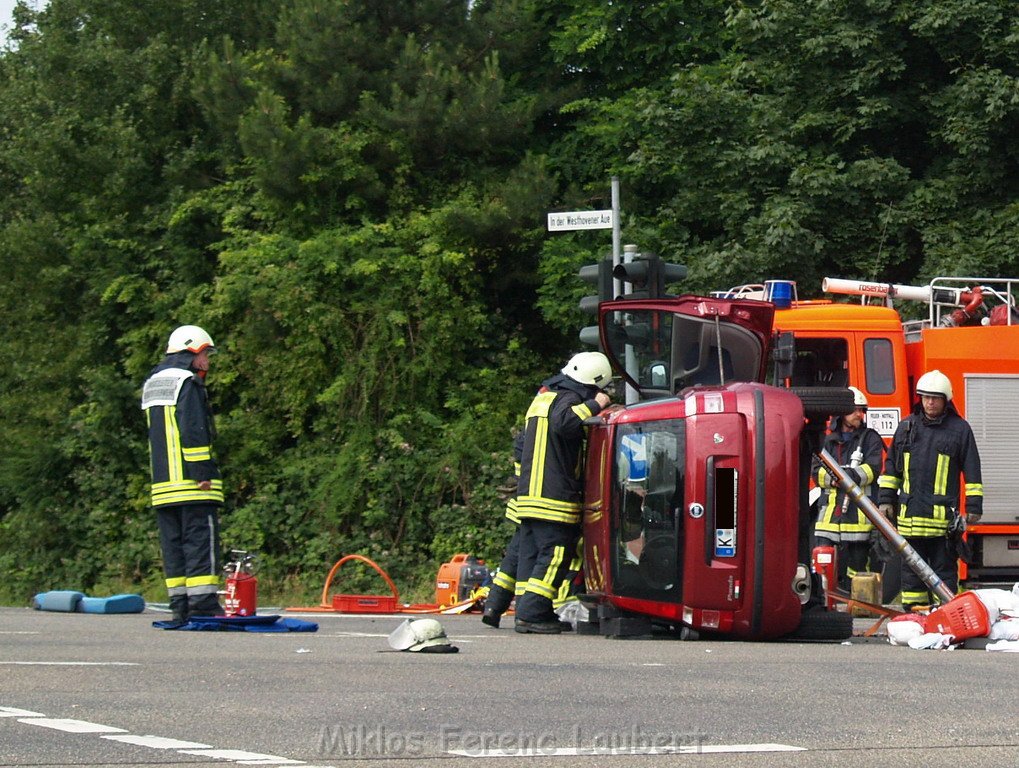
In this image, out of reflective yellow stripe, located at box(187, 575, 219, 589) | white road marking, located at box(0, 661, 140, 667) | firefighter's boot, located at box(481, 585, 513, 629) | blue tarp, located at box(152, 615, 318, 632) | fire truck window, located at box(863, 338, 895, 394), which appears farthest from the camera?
fire truck window, located at box(863, 338, 895, 394)

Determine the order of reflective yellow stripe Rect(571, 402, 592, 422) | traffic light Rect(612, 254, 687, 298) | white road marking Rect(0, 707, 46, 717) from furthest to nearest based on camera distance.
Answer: traffic light Rect(612, 254, 687, 298), reflective yellow stripe Rect(571, 402, 592, 422), white road marking Rect(0, 707, 46, 717)

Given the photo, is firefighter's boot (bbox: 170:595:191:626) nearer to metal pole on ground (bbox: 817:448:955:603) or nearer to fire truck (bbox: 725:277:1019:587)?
metal pole on ground (bbox: 817:448:955:603)

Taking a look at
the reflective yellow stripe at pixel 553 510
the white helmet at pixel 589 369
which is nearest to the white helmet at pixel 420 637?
the reflective yellow stripe at pixel 553 510

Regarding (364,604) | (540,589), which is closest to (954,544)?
(540,589)

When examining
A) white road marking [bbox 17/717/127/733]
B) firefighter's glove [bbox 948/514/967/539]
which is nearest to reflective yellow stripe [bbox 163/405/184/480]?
white road marking [bbox 17/717/127/733]

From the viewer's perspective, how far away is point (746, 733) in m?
5.82

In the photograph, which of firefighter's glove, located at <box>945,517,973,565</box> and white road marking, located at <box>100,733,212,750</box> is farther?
firefighter's glove, located at <box>945,517,973,565</box>

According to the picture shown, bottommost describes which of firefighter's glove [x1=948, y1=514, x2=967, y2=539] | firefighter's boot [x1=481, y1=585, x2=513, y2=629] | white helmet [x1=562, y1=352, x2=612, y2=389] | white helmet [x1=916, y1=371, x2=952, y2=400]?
firefighter's boot [x1=481, y1=585, x2=513, y2=629]

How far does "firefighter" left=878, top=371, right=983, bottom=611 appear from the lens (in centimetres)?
1267

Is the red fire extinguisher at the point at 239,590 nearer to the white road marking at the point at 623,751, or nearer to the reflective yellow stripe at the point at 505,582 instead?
the reflective yellow stripe at the point at 505,582

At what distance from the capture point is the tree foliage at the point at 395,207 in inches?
835

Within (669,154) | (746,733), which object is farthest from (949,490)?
(669,154)

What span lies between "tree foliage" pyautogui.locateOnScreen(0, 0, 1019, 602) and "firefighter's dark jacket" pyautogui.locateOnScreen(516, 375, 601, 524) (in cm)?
954

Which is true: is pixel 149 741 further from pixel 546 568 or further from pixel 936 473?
pixel 936 473
